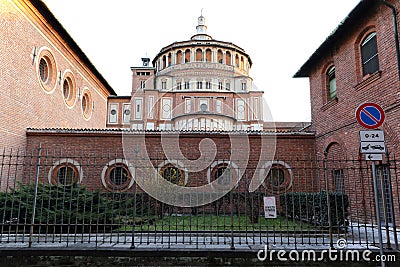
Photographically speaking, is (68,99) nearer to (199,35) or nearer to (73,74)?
(73,74)

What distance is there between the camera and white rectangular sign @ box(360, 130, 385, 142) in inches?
206

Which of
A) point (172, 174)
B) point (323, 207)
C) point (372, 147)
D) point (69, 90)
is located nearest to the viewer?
point (372, 147)

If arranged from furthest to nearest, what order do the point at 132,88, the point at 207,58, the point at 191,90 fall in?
the point at 132,88, the point at 207,58, the point at 191,90

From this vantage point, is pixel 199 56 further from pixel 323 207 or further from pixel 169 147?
pixel 323 207

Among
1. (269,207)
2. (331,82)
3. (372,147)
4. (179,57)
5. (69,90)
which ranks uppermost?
(179,57)

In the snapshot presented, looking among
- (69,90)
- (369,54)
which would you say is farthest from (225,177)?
(69,90)

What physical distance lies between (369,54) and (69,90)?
1505cm

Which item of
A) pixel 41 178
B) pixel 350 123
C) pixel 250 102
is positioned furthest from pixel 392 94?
pixel 250 102

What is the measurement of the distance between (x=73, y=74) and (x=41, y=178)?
7000 mm

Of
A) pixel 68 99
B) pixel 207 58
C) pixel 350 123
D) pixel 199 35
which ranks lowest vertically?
pixel 350 123

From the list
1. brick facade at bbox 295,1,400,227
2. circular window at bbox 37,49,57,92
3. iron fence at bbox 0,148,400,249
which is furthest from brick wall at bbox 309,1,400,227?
circular window at bbox 37,49,57,92

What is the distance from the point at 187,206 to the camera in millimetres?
11680

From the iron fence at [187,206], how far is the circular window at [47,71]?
12.8ft

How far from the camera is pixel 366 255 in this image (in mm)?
5391
